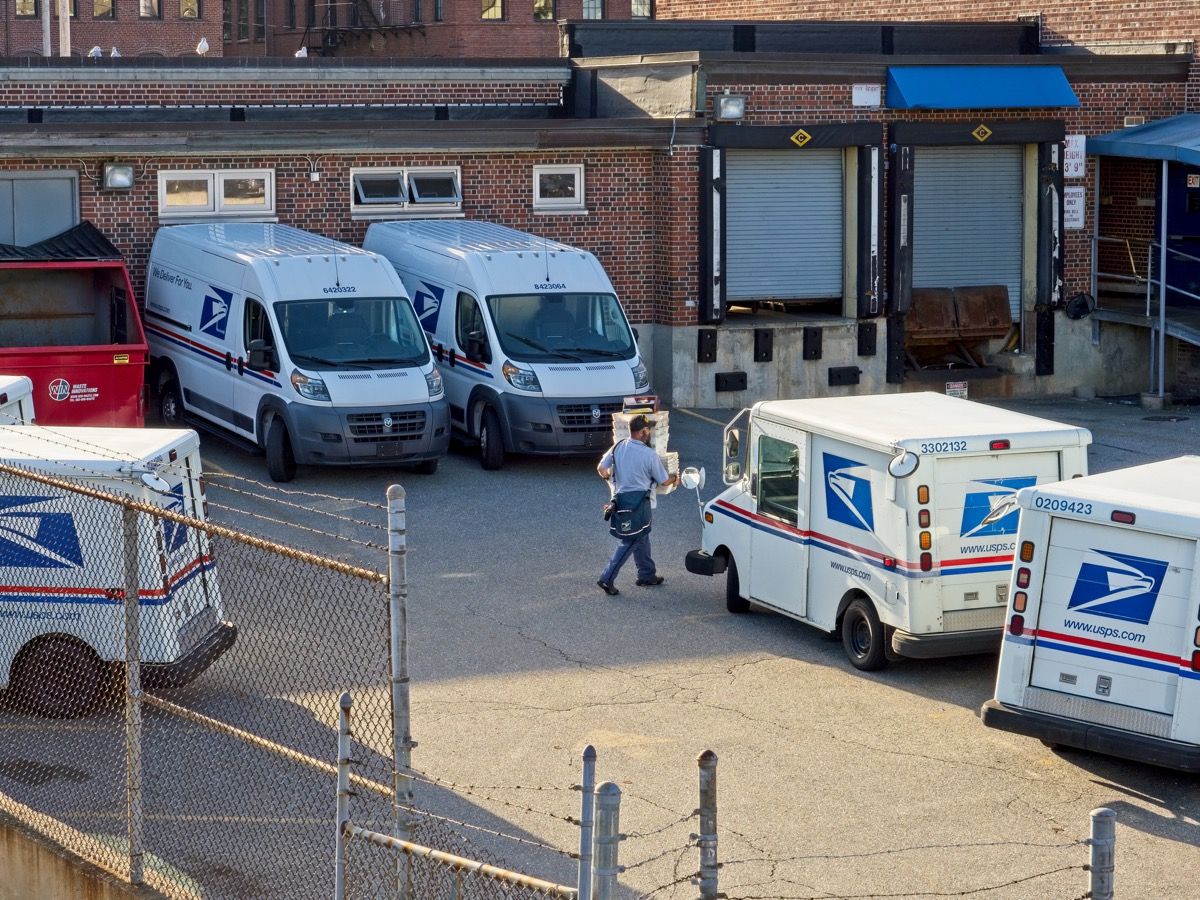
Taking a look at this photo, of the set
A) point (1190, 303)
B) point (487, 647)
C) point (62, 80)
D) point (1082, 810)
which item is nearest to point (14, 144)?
point (62, 80)

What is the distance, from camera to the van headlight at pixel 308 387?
19.7 meters

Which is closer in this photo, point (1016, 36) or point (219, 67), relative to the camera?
point (219, 67)

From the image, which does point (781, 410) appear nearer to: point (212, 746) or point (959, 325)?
point (212, 746)

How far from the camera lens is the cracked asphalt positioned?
996 centimetres

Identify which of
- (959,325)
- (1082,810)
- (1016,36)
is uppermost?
(1016,36)

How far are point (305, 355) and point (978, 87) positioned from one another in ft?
38.6

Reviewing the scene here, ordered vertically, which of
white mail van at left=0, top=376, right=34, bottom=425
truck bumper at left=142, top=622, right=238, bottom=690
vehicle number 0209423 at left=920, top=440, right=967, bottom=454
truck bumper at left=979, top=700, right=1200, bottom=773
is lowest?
truck bumper at left=979, top=700, right=1200, bottom=773

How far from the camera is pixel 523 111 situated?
1126 inches

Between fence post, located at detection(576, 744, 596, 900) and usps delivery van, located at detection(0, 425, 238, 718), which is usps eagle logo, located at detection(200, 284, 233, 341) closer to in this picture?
usps delivery van, located at detection(0, 425, 238, 718)

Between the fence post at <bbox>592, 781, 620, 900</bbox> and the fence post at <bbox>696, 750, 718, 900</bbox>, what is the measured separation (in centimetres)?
46

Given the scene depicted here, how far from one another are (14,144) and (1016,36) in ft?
54.5

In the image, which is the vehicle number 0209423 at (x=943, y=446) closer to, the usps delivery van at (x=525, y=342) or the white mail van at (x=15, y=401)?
the white mail van at (x=15, y=401)

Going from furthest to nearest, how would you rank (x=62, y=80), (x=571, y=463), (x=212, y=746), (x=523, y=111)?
1. (x=523, y=111)
2. (x=62, y=80)
3. (x=571, y=463)
4. (x=212, y=746)

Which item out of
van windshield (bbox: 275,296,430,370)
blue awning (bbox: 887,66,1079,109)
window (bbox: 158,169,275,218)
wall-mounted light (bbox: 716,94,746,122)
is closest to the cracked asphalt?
van windshield (bbox: 275,296,430,370)
